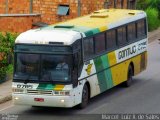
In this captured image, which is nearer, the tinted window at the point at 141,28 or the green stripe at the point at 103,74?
the green stripe at the point at 103,74

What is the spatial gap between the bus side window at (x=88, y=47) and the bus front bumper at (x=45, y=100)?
198cm

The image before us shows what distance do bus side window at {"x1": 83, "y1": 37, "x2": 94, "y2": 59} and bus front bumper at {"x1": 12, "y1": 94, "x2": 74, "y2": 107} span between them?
1975 mm

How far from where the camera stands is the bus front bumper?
→ 20516mm

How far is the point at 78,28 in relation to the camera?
2239 centimetres

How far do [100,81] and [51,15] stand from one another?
54.5 ft

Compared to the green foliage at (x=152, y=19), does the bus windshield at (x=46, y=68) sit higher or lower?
higher

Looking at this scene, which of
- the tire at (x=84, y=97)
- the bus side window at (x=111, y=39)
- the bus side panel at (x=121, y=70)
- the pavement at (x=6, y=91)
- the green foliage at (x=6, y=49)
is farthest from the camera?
the green foliage at (x=6, y=49)

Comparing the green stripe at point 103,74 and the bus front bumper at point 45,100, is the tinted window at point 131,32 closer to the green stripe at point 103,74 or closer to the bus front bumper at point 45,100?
the green stripe at point 103,74

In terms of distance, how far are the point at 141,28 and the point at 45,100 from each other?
26.2 feet

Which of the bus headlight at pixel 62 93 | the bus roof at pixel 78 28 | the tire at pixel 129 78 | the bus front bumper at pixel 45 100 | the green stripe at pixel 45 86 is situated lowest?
the tire at pixel 129 78

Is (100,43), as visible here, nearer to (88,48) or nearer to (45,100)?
(88,48)

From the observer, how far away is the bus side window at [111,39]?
2406 cm

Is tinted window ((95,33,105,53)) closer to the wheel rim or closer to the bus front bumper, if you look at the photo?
the wheel rim

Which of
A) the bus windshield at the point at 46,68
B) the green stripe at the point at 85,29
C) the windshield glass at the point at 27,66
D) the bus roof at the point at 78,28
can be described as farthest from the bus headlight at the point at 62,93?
the green stripe at the point at 85,29
